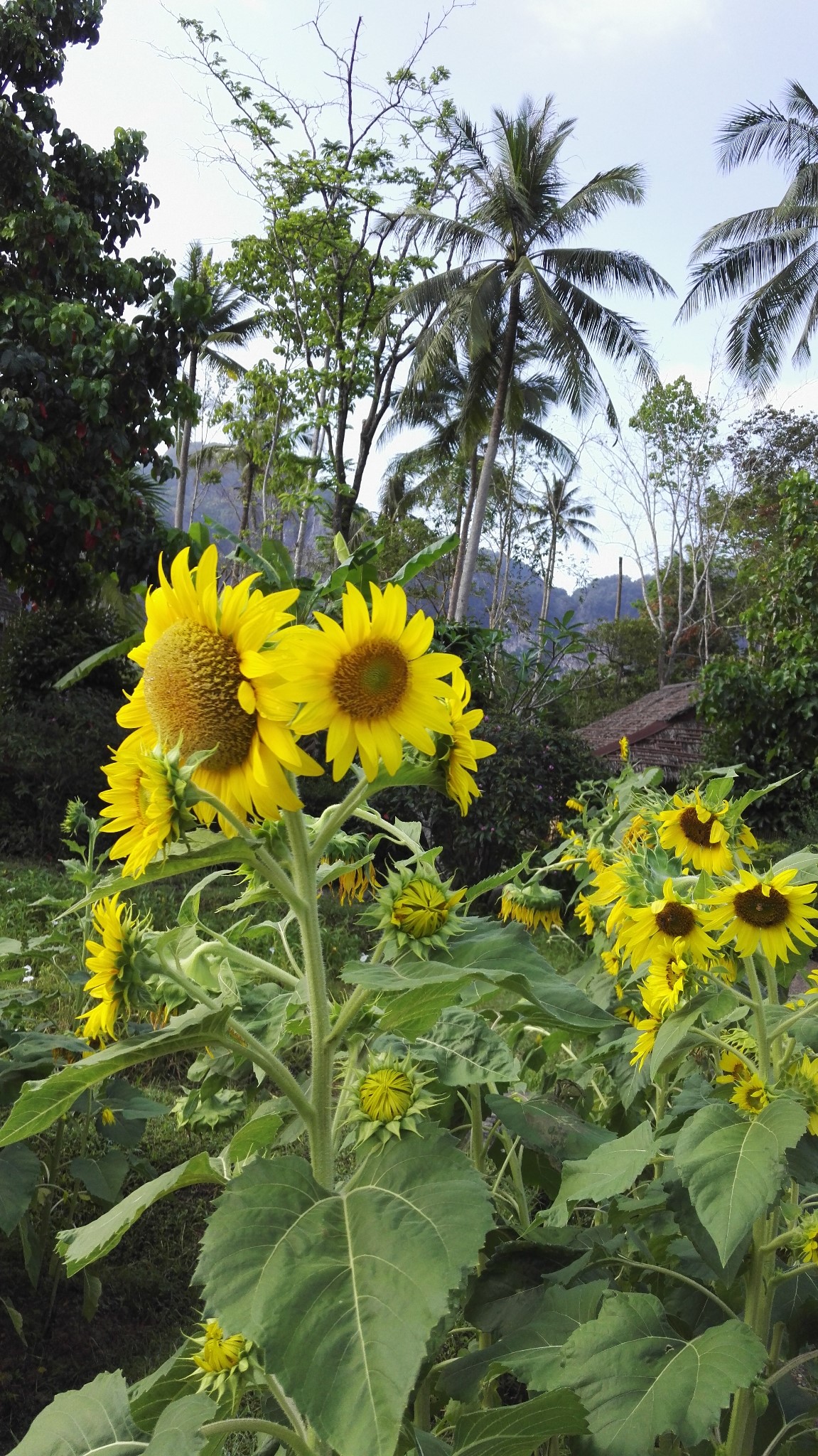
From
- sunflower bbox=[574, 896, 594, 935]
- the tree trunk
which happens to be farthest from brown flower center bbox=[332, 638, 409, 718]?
the tree trunk

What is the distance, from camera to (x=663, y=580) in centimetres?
2875

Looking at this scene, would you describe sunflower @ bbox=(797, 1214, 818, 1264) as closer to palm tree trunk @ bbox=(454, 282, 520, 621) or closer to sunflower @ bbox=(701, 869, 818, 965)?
sunflower @ bbox=(701, 869, 818, 965)

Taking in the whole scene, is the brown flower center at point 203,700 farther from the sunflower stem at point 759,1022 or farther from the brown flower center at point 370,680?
the sunflower stem at point 759,1022

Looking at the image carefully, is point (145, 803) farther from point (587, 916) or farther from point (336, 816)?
point (587, 916)

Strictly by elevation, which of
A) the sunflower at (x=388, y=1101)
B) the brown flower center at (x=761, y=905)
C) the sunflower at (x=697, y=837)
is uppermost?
the sunflower at (x=697, y=837)

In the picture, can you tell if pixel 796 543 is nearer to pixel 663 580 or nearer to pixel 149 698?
pixel 149 698

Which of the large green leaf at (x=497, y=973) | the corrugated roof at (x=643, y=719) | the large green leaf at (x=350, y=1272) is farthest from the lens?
the corrugated roof at (x=643, y=719)

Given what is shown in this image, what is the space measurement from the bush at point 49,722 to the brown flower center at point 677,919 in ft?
21.7

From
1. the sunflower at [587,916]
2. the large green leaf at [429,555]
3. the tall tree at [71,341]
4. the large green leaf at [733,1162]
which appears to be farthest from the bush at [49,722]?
the large green leaf at [429,555]

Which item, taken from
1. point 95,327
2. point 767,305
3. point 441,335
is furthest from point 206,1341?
point 767,305

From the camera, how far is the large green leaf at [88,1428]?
1.09 m

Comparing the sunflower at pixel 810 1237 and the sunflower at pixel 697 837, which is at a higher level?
the sunflower at pixel 697 837

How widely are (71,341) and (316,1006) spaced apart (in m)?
7.17

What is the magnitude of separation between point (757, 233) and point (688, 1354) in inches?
956
